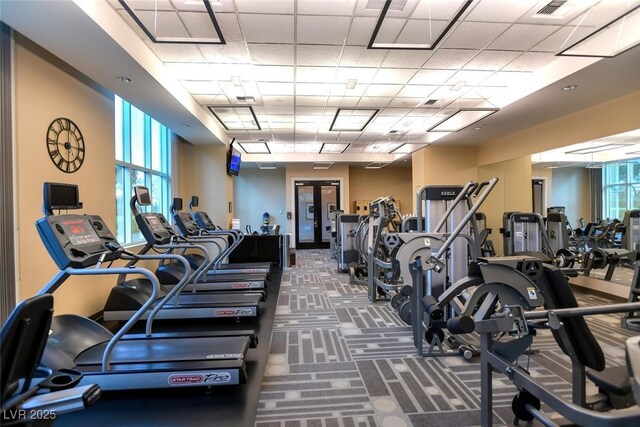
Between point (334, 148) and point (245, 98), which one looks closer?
point (245, 98)

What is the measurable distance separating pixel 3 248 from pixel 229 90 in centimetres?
370

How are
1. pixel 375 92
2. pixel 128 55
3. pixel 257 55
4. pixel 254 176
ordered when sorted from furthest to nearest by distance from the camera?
pixel 254 176, pixel 375 92, pixel 257 55, pixel 128 55

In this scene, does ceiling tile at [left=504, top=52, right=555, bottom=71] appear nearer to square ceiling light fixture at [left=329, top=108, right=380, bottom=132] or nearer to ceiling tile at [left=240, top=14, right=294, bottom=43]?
square ceiling light fixture at [left=329, top=108, right=380, bottom=132]

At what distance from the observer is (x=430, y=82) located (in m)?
5.36

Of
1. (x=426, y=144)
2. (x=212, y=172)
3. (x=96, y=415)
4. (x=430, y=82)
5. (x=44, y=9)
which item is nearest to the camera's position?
(x=96, y=415)

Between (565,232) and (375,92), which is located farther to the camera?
(565,232)

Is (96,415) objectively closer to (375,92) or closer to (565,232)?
(375,92)

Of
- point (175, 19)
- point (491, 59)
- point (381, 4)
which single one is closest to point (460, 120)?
point (491, 59)

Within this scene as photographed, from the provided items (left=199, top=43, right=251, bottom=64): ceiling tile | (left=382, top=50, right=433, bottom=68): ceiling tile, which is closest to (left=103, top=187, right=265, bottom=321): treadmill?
(left=199, top=43, right=251, bottom=64): ceiling tile

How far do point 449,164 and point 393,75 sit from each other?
201 inches

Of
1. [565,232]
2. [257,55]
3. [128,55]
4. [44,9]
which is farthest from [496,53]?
[44,9]

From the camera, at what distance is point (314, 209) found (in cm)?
1295

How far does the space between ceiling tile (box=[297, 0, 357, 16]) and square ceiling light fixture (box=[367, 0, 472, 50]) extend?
330 millimetres

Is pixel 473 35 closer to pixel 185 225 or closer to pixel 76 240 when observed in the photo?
pixel 76 240
